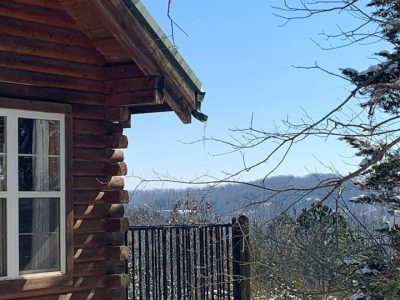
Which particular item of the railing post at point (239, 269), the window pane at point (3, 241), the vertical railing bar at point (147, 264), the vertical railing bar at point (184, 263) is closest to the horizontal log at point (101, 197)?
the window pane at point (3, 241)

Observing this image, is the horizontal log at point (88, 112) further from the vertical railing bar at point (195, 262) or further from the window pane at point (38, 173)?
the vertical railing bar at point (195, 262)

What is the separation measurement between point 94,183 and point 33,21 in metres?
2.16

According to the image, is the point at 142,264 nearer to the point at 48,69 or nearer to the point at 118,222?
the point at 118,222

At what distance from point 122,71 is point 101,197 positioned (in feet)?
5.42

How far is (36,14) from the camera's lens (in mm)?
7828

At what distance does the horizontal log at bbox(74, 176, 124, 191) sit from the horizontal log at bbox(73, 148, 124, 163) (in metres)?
0.24

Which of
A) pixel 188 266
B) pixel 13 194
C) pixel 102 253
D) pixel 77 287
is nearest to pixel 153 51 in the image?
pixel 13 194

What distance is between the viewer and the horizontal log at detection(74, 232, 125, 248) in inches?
329

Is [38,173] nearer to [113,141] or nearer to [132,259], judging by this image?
[113,141]

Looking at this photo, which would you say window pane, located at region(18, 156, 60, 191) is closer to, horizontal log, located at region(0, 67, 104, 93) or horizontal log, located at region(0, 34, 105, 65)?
horizontal log, located at region(0, 67, 104, 93)

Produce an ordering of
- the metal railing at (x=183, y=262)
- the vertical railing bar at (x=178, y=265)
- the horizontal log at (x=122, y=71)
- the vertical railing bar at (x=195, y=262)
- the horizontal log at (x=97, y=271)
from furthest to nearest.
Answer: the vertical railing bar at (x=195, y=262)
the vertical railing bar at (x=178, y=265)
the metal railing at (x=183, y=262)
the horizontal log at (x=122, y=71)
the horizontal log at (x=97, y=271)

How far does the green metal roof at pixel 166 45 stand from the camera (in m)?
7.84

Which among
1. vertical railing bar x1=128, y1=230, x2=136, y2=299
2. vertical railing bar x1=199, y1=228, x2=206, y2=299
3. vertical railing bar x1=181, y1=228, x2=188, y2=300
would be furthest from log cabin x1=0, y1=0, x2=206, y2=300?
vertical railing bar x1=199, y1=228, x2=206, y2=299

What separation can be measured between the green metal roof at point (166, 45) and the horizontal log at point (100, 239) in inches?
82.8
